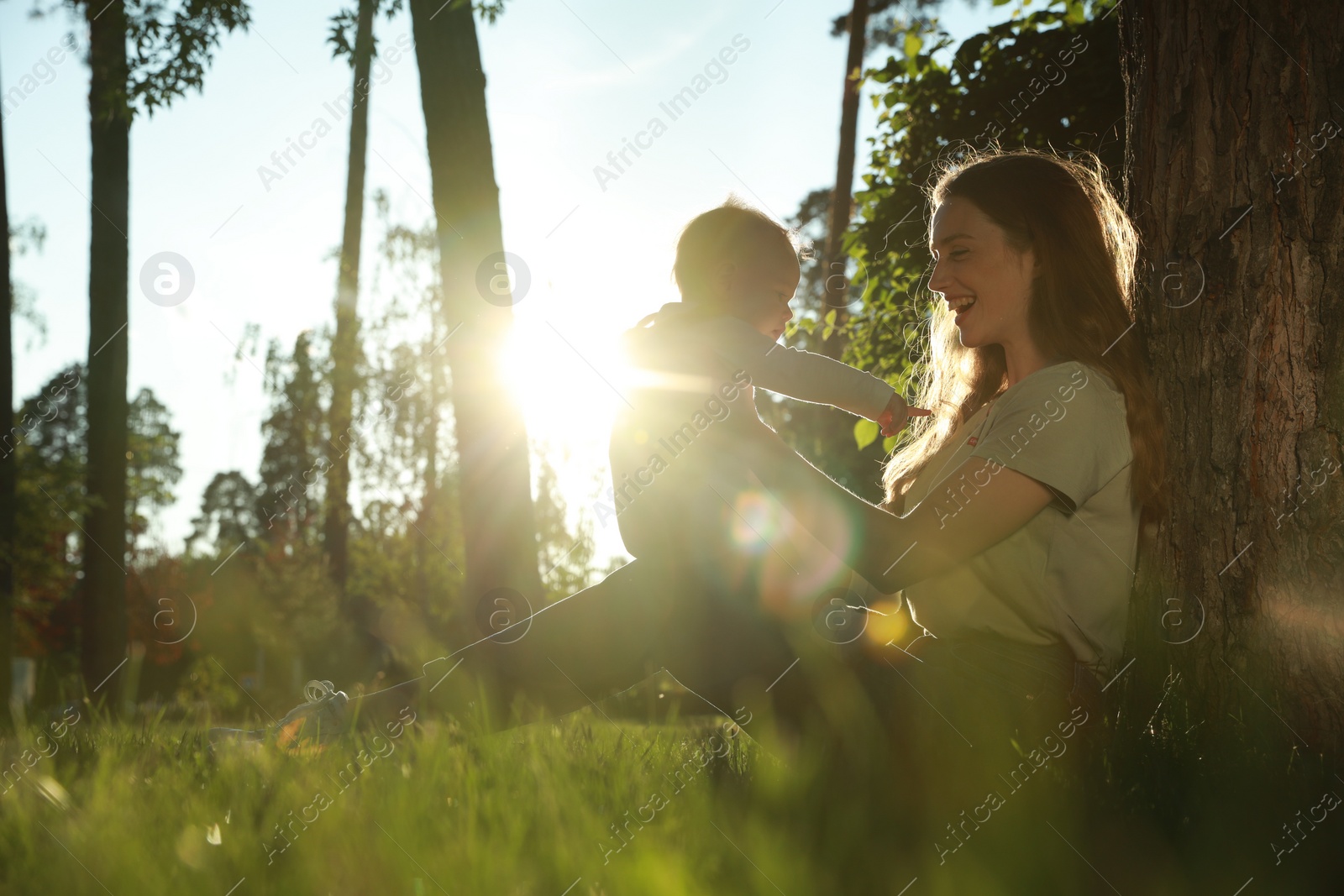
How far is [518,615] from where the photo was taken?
5250 mm

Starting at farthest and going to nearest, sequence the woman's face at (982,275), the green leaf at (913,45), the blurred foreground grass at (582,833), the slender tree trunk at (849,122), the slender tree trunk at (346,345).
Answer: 1. the slender tree trunk at (346,345)
2. the slender tree trunk at (849,122)
3. the green leaf at (913,45)
4. the woman's face at (982,275)
5. the blurred foreground grass at (582,833)

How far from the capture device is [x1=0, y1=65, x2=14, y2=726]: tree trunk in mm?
7906

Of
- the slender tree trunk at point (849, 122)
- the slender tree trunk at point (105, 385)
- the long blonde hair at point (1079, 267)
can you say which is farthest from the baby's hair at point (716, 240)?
the slender tree trunk at point (849, 122)

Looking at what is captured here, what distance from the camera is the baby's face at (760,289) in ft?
11.6

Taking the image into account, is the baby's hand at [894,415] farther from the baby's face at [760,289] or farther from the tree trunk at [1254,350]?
the tree trunk at [1254,350]

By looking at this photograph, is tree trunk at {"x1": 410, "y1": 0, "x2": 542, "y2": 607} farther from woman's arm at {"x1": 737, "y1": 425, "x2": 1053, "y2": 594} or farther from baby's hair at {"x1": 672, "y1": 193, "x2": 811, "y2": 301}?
woman's arm at {"x1": 737, "y1": 425, "x2": 1053, "y2": 594}

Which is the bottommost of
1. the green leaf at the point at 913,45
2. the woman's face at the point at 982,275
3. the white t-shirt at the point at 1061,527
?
the white t-shirt at the point at 1061,527

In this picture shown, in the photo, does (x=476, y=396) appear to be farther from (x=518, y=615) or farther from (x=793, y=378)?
(x=793, y=378)

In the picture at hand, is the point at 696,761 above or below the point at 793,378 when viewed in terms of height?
below

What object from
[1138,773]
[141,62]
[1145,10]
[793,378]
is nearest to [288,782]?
[1138,773]

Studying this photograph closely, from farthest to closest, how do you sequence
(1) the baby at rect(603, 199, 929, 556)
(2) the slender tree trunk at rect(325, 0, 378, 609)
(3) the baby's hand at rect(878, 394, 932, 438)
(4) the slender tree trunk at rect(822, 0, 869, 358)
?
(2) the slender tree trunk at rect(325, 0, 378, 609), (4) the slender tree trunk at rect(822, 0, 869, 358), (3) the baby's hand at rect(878, 394, 932, 438), (1) the baby at rect(603, 199, 929, 556)

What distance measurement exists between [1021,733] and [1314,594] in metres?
0.79

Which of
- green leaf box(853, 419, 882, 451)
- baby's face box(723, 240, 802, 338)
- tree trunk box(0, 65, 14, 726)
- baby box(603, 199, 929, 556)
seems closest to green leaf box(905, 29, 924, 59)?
green leaf box(853, 419, 882, 451)

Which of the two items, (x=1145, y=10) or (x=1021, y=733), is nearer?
(x=1021, y=733)
